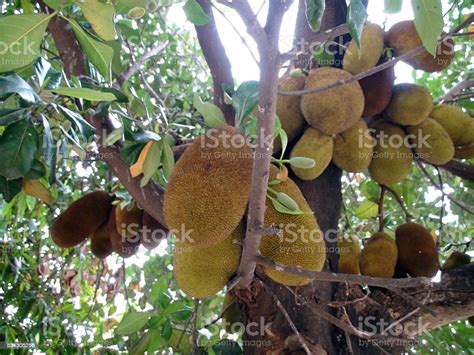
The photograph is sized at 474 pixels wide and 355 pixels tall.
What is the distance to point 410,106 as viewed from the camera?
5.22 feet

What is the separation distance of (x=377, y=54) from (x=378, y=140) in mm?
265

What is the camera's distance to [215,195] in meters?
1.01

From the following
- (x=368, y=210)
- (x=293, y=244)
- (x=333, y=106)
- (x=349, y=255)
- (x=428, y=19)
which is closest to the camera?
(x=428, y=19)

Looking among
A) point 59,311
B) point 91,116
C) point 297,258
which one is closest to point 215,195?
point 297,258

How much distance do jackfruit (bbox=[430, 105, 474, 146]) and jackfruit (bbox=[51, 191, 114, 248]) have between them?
116cm

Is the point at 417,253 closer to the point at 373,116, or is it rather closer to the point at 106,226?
the point at 373,116

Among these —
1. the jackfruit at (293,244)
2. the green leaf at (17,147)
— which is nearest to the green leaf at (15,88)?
the green leaf at (17,147)

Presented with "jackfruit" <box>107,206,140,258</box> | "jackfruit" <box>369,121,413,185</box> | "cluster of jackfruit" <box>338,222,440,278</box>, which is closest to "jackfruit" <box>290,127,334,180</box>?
"jackfruit" <box>369,121,413,185</box>

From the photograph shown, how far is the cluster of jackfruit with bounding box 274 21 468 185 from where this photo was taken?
1428 mm

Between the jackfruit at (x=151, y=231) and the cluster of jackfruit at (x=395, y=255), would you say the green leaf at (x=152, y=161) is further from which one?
the cluster of jackfruit at (x=395, y=255)

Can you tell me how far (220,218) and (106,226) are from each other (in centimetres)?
87

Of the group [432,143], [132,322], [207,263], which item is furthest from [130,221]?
[432,143]

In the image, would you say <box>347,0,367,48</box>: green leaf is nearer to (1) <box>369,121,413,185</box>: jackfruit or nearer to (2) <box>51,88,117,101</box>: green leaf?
(2) <box>51,88,117,101</box>: green leaf

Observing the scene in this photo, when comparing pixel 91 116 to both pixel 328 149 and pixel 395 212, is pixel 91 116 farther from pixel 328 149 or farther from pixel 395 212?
pixel 395 212
